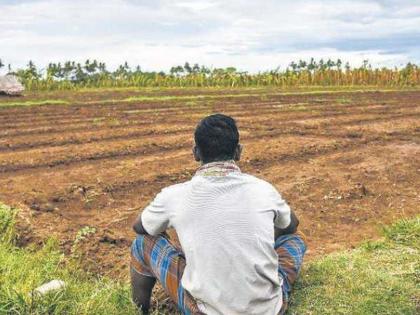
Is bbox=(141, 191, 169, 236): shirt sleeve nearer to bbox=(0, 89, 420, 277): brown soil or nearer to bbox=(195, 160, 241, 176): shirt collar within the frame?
bbox=(195, 160, 241, 176): shirt collar

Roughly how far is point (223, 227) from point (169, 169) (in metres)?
4.38

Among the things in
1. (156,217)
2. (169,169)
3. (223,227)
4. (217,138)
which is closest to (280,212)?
(223,227)

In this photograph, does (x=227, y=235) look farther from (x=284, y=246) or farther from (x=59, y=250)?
(x=59, y=250)

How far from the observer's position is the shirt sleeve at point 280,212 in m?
2.79

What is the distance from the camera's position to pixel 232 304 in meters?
2.63

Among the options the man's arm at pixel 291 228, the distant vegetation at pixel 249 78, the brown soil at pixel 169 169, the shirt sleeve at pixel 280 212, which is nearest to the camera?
the shirt sleeve at pixel 280 212

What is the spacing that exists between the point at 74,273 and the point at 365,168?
4274 mm

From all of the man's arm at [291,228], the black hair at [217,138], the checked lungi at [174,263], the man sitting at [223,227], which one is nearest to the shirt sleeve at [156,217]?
the man sitting at [223,227]

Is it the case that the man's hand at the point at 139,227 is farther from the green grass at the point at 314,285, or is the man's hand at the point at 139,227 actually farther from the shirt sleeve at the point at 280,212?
the shirt sleeve at the point at 280,212

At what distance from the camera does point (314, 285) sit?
345 cm

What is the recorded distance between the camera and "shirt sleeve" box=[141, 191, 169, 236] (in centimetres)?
279

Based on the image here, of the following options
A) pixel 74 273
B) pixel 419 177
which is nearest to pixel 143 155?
pixel 419 177

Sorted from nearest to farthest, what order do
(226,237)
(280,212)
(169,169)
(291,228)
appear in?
(226,237), (280,212), (291,228), (169,169)

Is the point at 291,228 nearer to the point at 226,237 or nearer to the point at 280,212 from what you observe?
the point at 280,212
